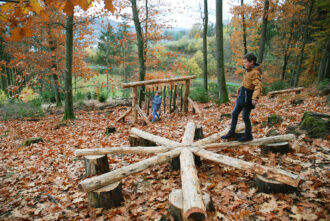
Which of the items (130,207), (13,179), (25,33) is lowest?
(13,179)

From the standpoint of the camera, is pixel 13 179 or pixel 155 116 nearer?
pixel 13 179

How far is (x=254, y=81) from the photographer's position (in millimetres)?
3461

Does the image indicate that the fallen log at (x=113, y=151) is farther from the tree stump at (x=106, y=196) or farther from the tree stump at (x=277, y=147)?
the tree stump at (x=277, y=147)

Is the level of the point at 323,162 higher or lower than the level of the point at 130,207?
higher

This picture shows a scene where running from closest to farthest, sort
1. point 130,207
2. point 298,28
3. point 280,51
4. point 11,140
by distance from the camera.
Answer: point 130,207
point 11,140
point 298,28
point 280,51

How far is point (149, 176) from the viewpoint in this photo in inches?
140

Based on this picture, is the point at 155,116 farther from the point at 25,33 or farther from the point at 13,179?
the point at 25,33

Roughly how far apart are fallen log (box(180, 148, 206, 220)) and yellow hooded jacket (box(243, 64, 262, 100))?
182 centimetres

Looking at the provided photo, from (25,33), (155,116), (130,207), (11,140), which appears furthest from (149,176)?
(11,140)

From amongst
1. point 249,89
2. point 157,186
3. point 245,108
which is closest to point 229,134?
point 245,108

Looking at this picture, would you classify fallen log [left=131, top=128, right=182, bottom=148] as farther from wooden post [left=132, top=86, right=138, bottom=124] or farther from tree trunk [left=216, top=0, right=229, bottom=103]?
tree trunk [left=216, top=0, right=229, bottom=103]

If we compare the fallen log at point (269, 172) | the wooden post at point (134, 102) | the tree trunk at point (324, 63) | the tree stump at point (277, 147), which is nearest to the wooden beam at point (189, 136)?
the fallen log at point (269, 172)

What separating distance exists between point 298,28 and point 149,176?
21288mm

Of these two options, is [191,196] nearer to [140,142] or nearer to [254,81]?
[254,81]
